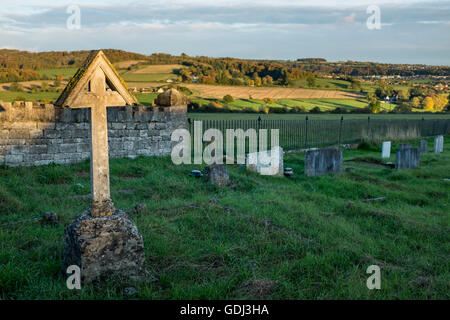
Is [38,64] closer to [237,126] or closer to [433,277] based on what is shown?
[237,126]

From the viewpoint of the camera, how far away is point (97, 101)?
164 inches

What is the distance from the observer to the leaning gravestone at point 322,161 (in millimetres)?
11585

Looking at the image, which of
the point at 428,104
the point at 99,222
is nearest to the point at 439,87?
the point at 428,104

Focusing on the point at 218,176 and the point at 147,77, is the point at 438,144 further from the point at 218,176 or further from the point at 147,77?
the point at 147,77

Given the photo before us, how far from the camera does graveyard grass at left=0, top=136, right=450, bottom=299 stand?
12.5ft

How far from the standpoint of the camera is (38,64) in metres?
34.4

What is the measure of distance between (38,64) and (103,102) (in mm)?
34850

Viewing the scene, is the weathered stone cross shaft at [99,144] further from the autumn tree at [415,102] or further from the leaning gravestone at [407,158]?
the autumn tree at [415,102]

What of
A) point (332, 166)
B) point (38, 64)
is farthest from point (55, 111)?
point (38, 64)

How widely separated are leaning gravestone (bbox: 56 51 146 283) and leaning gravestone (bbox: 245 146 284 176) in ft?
24.7

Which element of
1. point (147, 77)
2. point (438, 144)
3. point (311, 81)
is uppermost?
point (311, 81)

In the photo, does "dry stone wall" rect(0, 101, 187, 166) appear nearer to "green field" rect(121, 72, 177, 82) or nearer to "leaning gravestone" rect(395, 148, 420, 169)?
"leaning gravestone" rect(395, 148, 420, 169)

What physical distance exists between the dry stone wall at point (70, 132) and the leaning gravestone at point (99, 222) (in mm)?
7059

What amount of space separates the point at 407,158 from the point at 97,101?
1235cm
